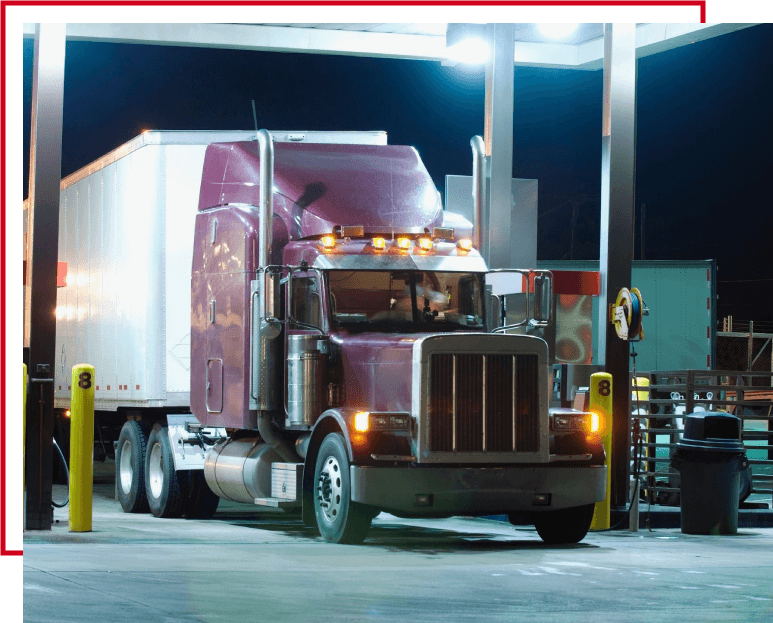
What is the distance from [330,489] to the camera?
41.4 feet

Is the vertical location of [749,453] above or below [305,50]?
below

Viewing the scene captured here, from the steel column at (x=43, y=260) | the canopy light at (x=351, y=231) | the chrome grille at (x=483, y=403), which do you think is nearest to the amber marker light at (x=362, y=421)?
the chrome grille at (x=483, y=403)

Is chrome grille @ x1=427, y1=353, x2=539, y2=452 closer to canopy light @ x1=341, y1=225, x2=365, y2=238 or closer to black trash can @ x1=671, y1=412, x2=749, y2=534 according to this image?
canopy light @ x1=341, y1=225, x2=365, y2=238

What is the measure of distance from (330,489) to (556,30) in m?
9.05

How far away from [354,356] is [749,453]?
51.5 feet

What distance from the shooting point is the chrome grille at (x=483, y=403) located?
12.1 meters

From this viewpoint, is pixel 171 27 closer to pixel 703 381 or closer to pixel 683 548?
pixel 683 548

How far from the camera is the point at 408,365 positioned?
12.4 m

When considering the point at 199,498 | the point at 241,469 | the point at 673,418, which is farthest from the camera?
the point at 673,418

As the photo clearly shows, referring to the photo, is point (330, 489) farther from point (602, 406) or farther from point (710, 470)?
point (710, 470)

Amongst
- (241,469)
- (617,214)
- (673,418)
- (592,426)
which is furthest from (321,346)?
(673,418)

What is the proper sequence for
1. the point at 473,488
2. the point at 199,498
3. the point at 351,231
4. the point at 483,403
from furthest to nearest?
the point at 199,498
the point at 351,231
the point at 483,403
the point at 473,488

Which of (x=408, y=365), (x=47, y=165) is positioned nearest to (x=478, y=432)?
(x=408, y=365)

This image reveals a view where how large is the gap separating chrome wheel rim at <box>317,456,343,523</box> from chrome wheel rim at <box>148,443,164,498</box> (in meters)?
4.26
